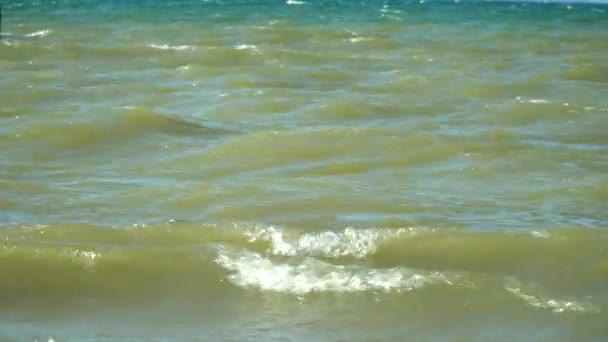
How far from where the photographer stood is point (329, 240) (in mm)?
5602

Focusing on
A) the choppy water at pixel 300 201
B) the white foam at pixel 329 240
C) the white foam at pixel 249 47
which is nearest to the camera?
the choppy water at pixel 300 201

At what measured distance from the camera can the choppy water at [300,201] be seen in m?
4.70

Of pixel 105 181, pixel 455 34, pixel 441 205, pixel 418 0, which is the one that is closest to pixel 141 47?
pixel 455 34

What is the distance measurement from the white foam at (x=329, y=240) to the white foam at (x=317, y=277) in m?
0.20

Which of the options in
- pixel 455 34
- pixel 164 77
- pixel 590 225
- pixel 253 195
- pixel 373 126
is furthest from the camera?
pixel 455 34

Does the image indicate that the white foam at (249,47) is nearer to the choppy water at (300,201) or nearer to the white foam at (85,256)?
the choppy water at (300,201)

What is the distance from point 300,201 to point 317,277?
1469 millimetres

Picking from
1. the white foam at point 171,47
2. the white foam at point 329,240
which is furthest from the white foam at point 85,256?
the white foam at point 171,47

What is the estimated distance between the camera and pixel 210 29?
2050cm

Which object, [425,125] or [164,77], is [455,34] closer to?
[164,77]

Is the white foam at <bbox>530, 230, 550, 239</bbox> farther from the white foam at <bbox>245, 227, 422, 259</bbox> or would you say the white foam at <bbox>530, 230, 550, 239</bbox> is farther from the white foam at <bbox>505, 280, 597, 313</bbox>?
the white foam at <bbox>505, 280, 597, 313</bbox>

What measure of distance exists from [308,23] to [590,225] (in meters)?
17.3

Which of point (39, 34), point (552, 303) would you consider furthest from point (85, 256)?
point (39, 34)

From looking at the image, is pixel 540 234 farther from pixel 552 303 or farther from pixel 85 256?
pixel 85 256
